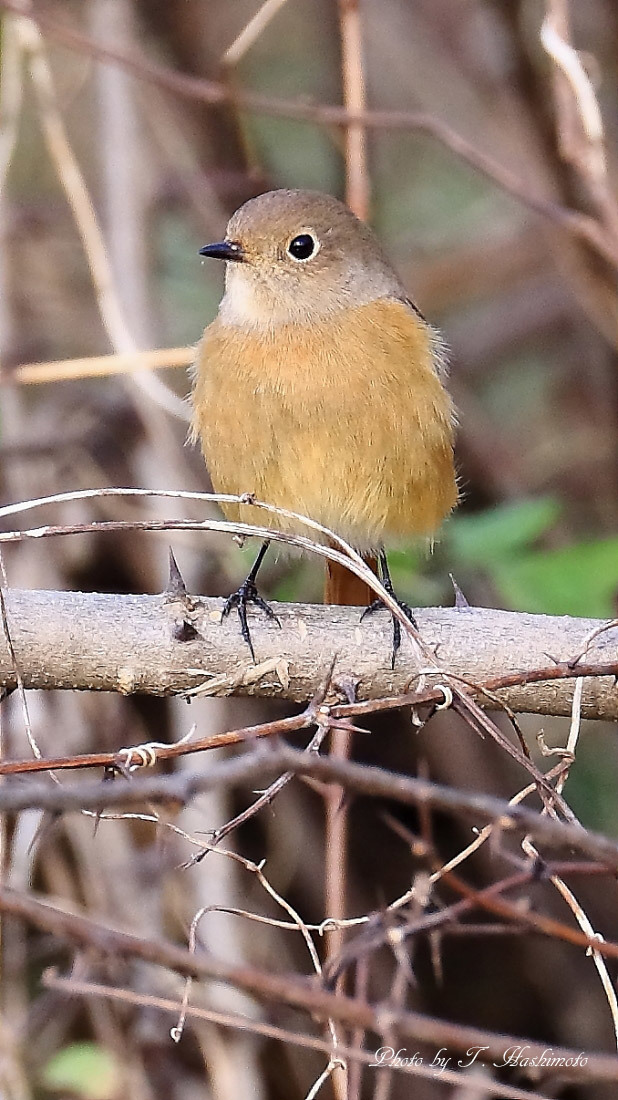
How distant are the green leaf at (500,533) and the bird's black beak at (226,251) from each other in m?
1.03

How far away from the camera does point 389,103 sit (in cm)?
630

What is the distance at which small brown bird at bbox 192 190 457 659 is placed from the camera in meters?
3.27

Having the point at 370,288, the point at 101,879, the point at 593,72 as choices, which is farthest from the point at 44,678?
the point at 593,72

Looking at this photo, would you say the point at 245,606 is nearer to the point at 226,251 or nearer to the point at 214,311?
the point at 226,251

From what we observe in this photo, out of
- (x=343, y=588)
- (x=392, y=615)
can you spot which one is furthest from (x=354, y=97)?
(x=392, y=615)

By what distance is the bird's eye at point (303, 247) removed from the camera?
3.68m

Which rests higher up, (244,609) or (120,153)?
(120,153)

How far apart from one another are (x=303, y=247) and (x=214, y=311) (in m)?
2.40

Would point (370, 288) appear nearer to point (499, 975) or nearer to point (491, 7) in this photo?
point (491, 7)

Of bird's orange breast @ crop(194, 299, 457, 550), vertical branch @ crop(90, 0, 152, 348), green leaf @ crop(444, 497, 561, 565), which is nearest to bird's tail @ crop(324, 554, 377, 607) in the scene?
bird's orange breast @ crop(194, 299, 457, 550)

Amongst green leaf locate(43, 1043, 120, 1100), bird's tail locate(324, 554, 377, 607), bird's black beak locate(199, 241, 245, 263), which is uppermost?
bird's black beak locate(199, 241, 245, 263)

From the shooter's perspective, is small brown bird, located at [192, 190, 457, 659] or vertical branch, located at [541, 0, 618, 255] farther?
vertical branch, located at [541, 0, 618, 255]

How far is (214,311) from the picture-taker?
605 centimetres

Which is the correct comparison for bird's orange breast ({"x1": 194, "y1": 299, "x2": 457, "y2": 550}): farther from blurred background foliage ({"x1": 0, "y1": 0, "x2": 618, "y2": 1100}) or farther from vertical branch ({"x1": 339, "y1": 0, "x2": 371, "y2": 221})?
vertical branch ({"x1": 339, "y1": 0, "x2": 371, "y2": 221})
